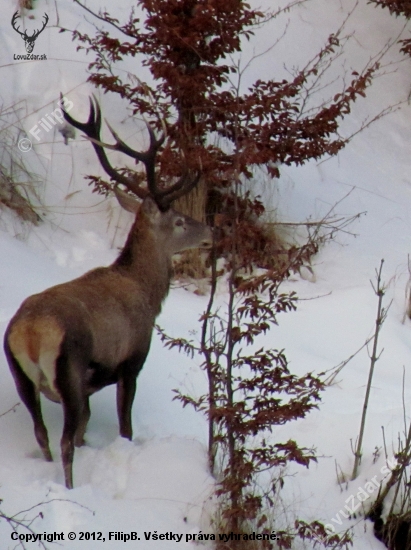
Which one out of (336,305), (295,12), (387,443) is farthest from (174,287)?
(295,12)

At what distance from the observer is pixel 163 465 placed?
5.50m

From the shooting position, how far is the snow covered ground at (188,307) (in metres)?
5.22

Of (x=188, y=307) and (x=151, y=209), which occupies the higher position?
(x=151, y=209)

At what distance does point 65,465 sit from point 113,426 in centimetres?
97

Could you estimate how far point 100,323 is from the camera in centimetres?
550

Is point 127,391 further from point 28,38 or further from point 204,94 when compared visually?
point 28,38

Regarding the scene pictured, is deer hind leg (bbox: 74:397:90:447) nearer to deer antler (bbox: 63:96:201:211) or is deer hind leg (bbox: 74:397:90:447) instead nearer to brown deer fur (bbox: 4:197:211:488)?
brown deer fur (bbox: 4:197:211:488)

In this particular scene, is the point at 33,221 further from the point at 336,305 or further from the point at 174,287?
the point at 336,305

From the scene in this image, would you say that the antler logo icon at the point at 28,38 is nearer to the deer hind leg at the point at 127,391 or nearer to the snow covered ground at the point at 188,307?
the snow covered ground at the point at 188,307

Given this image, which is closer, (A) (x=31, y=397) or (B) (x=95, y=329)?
(A) (x=31, y=397)

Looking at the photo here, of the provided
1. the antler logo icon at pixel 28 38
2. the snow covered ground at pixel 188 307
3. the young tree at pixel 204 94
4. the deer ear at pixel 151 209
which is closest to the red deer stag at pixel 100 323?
the deer ear at pixel 151 209

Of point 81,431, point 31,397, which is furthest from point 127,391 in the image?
point 31,397

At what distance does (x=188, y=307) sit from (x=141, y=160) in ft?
7.30

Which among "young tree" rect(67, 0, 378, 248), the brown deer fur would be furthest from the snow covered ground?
"young tree" rect(67, 0, 378, 248)
